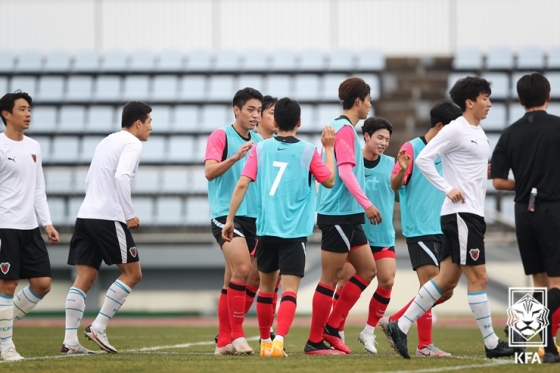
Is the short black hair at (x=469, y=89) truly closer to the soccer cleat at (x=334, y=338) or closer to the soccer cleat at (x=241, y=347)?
the soccer cleat at (x=334, y=338)

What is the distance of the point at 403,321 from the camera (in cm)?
684

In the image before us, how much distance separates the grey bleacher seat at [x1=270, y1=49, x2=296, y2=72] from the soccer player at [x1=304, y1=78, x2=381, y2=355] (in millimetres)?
17784

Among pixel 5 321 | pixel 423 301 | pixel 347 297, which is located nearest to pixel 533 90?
pixel 423 301

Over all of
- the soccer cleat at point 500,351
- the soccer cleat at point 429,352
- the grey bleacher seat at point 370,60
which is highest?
the grey bleacher seat at point 370,60

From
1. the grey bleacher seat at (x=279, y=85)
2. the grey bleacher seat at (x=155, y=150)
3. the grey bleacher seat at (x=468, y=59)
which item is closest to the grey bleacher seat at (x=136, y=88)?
the grey bleacher seat at (x=155, y=150)

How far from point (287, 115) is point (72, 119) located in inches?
704

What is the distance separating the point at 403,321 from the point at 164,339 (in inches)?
193

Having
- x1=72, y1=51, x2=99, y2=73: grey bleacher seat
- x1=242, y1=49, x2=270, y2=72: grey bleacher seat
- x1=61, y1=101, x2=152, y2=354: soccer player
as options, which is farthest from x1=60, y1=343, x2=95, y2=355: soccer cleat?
x1=72, y1=51, x2=99, y2=73: grey bleacher seat

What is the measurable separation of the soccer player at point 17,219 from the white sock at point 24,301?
1 centimetres

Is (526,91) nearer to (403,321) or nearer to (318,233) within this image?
(403,321)

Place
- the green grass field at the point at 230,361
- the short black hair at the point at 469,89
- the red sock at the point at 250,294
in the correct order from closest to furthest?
the green grass field at the point at 230,361 → the short black hair at the point at 469,89 → the red sock at the point at 250,294

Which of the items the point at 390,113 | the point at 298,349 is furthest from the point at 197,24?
the point at 298,349

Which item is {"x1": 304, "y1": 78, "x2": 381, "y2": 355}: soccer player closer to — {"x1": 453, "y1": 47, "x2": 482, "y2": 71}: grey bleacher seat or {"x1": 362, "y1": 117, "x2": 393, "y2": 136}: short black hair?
{"x1": 362, "y1": 117, "x2": 393, "y2": 136}: short black hair

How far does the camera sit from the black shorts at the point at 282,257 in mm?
7254
